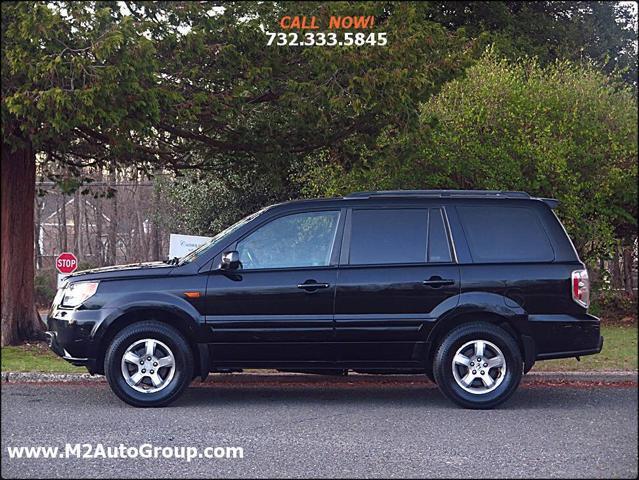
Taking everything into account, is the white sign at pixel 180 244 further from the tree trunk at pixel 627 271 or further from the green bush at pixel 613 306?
the tree trunk at pixel 627 271

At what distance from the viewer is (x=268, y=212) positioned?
862 cm

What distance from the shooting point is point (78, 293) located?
27.8 feet

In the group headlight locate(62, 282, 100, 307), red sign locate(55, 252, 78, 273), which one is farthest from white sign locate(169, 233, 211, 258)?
headlight locate(62, 282, 100, 307)

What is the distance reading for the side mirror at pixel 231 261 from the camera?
8258mm

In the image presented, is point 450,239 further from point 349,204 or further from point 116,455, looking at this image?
point 116,455

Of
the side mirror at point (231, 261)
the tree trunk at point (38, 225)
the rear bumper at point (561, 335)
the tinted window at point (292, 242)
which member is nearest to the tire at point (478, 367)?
the rear bumper at point (561, 335)

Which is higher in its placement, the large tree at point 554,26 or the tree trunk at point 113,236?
the large tree at point 554,26

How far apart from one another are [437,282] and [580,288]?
4.43ft

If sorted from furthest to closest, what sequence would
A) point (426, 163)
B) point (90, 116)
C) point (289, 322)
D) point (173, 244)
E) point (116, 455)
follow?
point (426, 163), point (173, 244), point (90, 116), point (289, 322), point (116, 455)

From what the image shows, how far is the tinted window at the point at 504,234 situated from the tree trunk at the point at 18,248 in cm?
683

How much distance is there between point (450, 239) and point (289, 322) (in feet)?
5.72

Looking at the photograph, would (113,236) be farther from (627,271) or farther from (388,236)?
(388,236)

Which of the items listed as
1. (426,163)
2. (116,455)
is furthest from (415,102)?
(116,455)

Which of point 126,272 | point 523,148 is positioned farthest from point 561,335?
point 523,148
